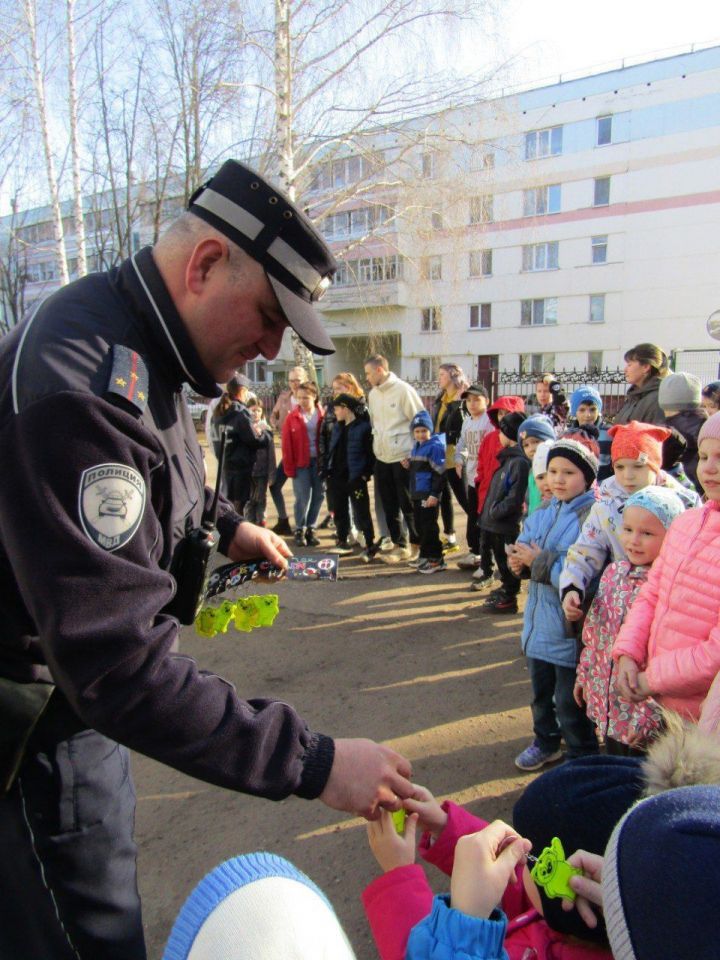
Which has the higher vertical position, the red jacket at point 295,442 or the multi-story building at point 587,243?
the multi-story building at point 587,243

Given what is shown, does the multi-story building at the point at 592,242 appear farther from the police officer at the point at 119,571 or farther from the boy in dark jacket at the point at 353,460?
the police officer at the point at 119,571

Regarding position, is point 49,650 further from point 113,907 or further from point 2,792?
point 113,907

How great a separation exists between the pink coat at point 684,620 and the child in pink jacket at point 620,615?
0.24 m

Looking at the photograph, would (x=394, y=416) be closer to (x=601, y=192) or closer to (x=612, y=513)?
(x=612, y=513)

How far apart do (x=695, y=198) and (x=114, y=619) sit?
31405 mm

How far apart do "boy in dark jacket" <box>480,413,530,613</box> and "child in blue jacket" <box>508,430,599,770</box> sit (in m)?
1.44

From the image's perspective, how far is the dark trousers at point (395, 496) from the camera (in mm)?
6992

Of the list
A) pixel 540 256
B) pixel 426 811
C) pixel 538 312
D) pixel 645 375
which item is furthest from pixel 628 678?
pixel 540 256

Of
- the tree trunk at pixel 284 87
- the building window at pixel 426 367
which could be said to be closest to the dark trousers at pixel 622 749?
the tree trunk at pixel 284 87

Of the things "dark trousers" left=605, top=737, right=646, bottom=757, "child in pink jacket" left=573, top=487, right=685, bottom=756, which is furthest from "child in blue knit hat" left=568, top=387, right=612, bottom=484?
"dark trousers" left=605, top=737, right=646, bottom=757

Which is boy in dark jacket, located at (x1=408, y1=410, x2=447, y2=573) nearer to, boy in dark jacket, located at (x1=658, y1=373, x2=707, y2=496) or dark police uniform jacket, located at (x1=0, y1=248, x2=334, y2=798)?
boy in dark jacket, located at (x1=658, y1=373, x2=707, y2=496)

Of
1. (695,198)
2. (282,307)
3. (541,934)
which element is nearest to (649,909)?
(541,934)

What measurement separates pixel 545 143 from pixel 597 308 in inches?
306

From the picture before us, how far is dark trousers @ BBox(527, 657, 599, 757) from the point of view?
3258mm
